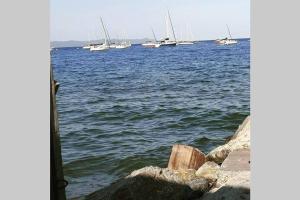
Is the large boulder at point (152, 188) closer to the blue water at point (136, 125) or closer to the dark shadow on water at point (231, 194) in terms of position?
the dark shadow on water at point (231, 194)

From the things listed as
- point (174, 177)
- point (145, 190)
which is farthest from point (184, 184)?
point (145, 190)

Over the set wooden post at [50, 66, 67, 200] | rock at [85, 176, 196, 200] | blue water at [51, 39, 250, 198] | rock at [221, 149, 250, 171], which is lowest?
blue water at [51, 39, 250, 198]

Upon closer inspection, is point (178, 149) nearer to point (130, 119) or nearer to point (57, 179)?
point (57, 179)

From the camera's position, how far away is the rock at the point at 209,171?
777cm

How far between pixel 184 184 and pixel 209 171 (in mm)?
1275

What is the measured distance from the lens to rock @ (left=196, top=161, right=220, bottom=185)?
7771mm

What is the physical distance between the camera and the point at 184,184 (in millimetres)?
6973

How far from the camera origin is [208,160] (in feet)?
30.5

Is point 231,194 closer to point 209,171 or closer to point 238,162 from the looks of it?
point 238,162

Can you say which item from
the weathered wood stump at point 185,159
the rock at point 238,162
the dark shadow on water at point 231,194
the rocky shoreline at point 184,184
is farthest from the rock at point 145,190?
the weathered wood stump at point 185,159

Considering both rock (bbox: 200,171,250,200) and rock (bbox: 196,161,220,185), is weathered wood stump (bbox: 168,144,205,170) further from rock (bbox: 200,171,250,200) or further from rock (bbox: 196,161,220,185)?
rock (bbox: 200,171,250,200)

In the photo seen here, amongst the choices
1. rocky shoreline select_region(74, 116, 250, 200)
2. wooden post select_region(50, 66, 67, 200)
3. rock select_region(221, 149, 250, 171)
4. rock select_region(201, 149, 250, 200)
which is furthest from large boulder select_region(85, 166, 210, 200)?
wooden post select_region(50, 66, 67, 200)

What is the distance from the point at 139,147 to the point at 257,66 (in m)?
10.3

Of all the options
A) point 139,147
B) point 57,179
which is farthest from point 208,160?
point 57,179
